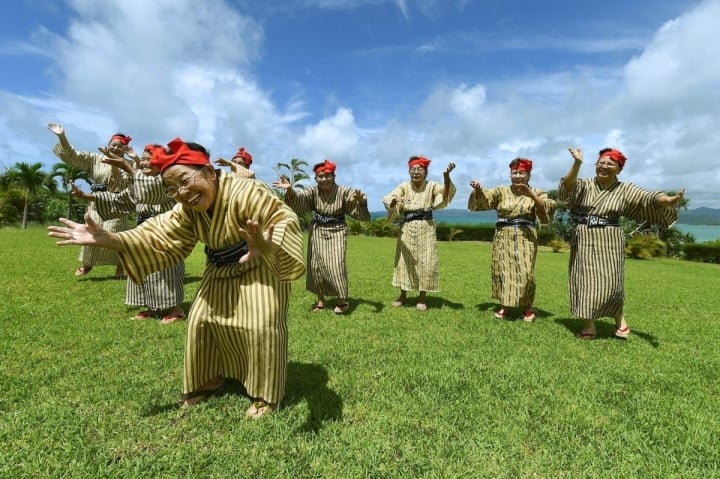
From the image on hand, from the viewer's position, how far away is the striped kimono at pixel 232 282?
296 centimetres

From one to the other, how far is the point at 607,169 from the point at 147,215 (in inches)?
233

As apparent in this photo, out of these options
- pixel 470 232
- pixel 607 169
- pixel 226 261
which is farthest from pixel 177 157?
pixel 470 232

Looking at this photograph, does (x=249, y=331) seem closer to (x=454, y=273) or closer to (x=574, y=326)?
(x=574, y=326)

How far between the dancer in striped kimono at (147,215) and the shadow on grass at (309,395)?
2223 millimetres

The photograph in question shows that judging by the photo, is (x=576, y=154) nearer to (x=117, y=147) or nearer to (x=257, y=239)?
(x=257, y=239)

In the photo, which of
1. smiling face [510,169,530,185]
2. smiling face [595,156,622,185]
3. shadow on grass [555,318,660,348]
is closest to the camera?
smiling face [595,156,622,185]

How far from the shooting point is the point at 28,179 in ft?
104

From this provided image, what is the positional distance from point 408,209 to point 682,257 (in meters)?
23.2

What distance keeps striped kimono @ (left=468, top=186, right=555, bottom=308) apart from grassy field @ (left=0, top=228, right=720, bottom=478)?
0.52 metres

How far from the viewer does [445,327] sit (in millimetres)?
5887

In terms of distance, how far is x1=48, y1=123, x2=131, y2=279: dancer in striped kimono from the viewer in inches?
241

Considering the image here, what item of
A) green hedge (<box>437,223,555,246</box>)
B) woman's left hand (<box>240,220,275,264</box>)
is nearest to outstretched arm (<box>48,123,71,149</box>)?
woman's left hand (<box>240,220,275,264</box>)

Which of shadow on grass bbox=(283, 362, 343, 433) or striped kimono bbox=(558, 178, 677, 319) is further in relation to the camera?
striped kimono bbox=(558, 178, 677, 319)

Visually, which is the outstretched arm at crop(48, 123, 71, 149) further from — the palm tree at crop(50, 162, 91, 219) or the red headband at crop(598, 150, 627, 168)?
the palm tree at crop(50, 162, 91, 219)
